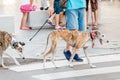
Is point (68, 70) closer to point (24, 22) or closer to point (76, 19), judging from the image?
point (76, 19)

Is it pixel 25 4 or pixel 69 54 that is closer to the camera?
pixel 69 54

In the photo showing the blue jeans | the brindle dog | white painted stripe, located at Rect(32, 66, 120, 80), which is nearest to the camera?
white painted stripe, located at Rect(32, 66, 120, 80)

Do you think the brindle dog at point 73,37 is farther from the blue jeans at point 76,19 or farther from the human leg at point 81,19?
the human leg at point 81,19

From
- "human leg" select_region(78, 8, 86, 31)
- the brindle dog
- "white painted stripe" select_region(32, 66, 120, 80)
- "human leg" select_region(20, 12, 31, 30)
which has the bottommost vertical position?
"white painted stripe" select_region(32, 66, 120, 80)

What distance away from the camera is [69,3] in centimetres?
1024

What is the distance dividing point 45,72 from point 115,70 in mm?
1450

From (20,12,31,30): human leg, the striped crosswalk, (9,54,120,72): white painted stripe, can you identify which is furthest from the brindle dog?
(20,12,31,30): human leg

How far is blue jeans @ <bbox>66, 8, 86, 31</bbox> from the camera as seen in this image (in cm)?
1022

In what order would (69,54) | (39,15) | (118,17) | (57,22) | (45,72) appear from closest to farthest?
(45,72) → (69,54) → (57,22) → (39,15) → (118,17)

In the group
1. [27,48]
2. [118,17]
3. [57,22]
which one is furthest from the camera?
[118,17]

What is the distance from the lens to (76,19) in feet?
33.6

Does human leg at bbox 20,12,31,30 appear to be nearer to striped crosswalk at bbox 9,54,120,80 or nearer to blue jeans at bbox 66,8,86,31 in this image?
striped crosswalk at bbox 9,54,120,80

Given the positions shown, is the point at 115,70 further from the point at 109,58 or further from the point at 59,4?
the point at 59,4

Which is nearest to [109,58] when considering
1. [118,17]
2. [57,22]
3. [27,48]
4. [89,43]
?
[89,43]
